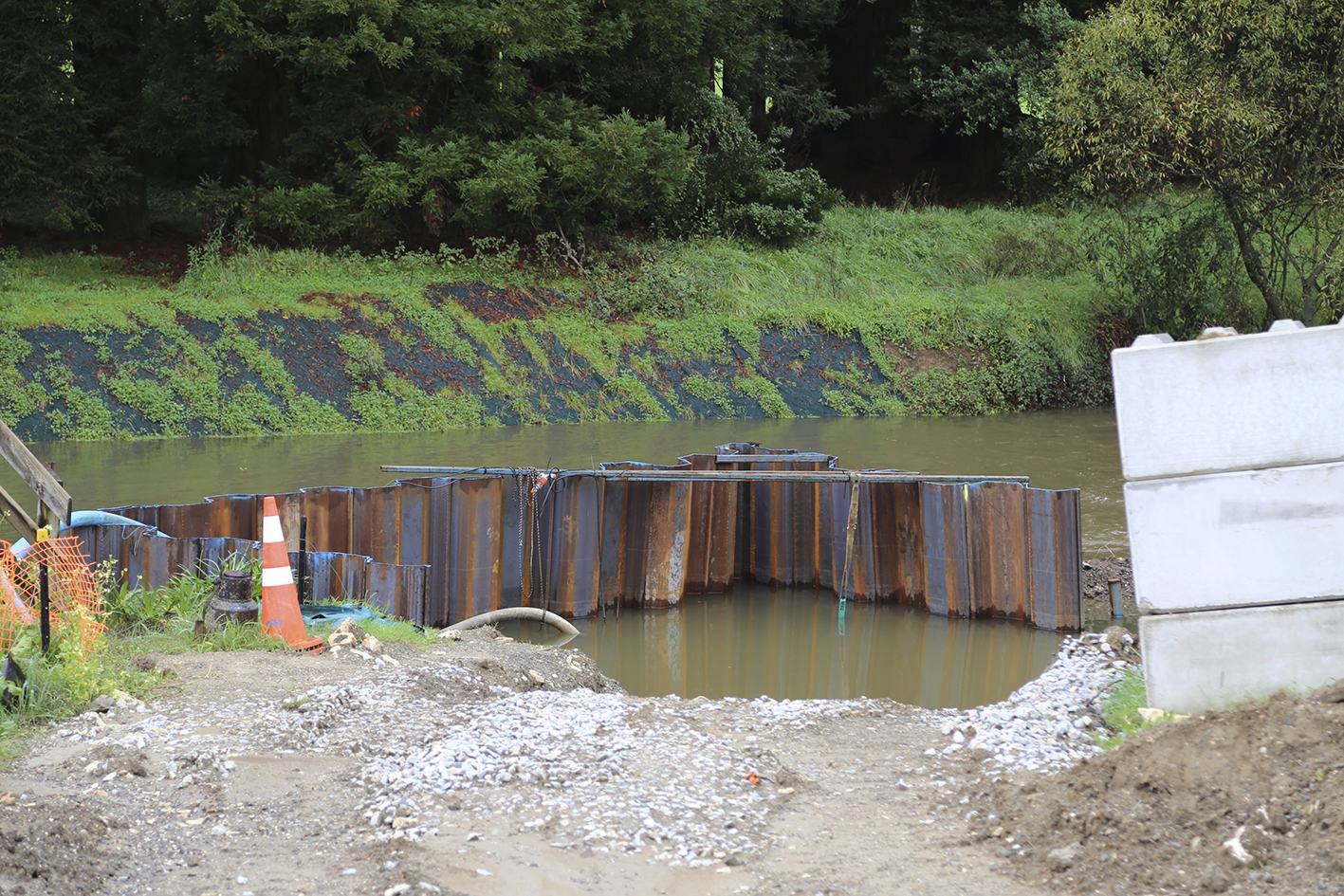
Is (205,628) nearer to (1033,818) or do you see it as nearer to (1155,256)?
(1033,818)

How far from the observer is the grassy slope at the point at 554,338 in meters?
19.3

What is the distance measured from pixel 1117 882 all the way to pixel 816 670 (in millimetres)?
5885

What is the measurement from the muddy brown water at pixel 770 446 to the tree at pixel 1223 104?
5.19 meters

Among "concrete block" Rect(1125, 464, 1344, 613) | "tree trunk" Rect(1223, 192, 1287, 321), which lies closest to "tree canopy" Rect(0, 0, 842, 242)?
"tree trunk" Rect(1223, 192, 1287, 321)

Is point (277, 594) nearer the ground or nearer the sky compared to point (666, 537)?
nearer the sky

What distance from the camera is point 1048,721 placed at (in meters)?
6.01

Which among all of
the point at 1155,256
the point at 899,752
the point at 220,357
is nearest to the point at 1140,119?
the point at 1155,256

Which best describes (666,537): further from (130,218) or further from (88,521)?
(130,218)

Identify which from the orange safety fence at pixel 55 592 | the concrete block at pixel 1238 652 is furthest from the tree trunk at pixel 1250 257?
the orange safety fence at pixel 55 592

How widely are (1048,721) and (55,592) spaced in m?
6.11

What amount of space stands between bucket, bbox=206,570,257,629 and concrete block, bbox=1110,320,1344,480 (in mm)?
5555

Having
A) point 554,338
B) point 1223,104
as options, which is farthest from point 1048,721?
point 1223,104

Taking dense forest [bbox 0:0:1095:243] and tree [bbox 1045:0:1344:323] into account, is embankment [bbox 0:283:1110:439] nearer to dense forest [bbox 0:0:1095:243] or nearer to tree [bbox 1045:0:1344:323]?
dense forest [bbox 0:0:1095:243]

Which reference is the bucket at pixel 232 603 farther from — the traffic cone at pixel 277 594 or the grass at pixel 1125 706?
the grass at pixel 1125 706
